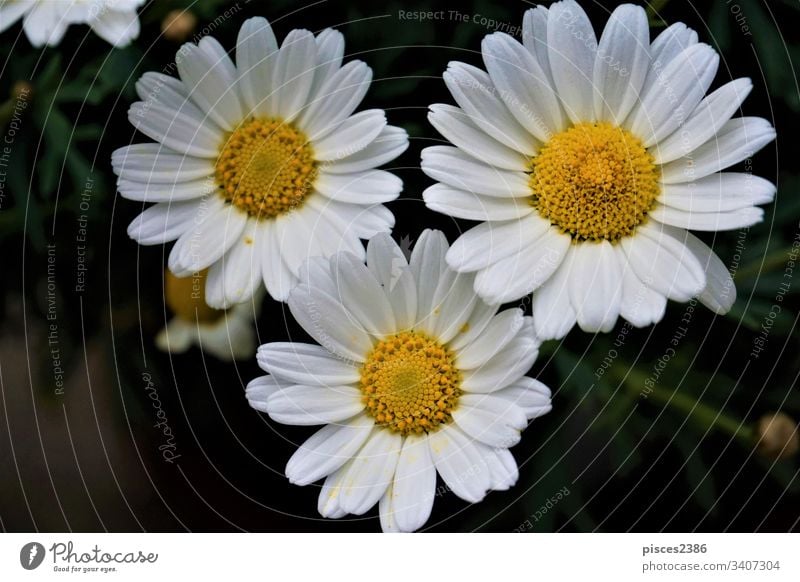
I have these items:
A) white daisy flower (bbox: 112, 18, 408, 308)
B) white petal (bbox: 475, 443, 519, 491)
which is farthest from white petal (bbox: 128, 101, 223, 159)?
white petal (bbox: 475, 443, 519, 491)

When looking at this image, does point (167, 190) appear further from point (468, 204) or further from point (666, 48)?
point (666, 48)

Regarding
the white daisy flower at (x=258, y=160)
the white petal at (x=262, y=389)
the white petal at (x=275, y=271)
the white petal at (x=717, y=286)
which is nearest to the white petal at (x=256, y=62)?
the white daisy flower at (x=258, y=160)

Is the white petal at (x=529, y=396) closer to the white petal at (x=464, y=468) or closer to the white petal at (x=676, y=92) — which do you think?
the white petal at (x=464, y=468)

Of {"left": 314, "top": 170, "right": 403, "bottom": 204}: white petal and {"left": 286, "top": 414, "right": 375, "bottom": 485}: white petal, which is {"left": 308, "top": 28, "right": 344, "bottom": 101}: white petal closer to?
{"left": 314, "top": 170, "right": 403, "bottom": 204}: white petal

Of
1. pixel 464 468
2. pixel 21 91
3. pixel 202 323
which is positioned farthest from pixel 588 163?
pixel 21 91
